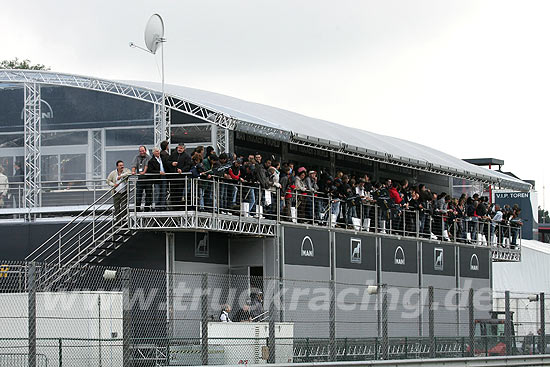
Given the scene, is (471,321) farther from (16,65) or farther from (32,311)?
(16,65)

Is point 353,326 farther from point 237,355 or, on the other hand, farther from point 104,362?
point 104,362

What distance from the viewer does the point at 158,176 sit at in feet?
91.0

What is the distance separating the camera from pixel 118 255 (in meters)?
29.6

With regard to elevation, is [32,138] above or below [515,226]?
above

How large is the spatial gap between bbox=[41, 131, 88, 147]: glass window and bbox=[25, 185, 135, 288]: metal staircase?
2.05 metres

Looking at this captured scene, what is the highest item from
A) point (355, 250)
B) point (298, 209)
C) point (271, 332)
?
point (298, 209)

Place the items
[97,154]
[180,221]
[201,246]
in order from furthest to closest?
[97,154], [201,246], [180,221]

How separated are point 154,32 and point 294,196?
19.7ft

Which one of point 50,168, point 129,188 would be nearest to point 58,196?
point 50,168

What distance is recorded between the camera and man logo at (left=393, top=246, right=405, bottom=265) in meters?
37.3

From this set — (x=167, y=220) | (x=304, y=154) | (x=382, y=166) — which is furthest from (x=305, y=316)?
(x=382, y=166)

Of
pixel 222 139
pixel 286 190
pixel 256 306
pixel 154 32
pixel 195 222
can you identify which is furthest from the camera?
pixel 286 190

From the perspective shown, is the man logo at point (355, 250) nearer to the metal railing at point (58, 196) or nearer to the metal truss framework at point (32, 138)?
the metal railing at point (58, 196)

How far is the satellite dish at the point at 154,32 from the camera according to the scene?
2939 cm
